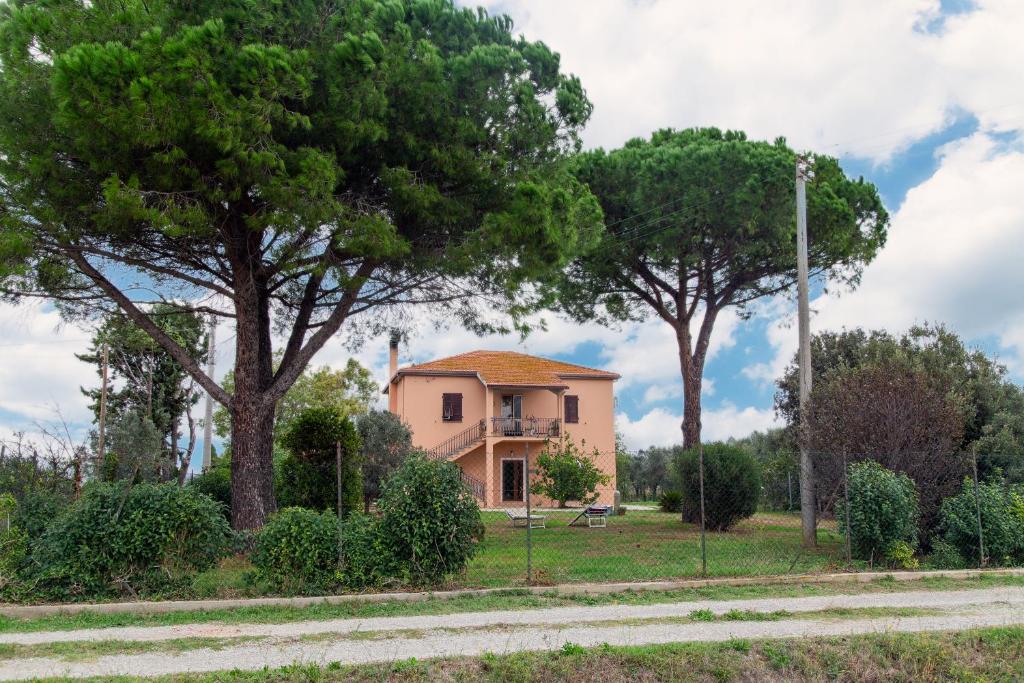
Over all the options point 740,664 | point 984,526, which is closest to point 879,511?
point 984,526

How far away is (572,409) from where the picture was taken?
3406 cm

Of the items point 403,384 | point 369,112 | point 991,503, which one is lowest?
point 991,503

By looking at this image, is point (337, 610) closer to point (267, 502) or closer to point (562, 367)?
point (267, 502)

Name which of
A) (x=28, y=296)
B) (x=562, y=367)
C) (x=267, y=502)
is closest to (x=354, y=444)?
(x=267, y=502)

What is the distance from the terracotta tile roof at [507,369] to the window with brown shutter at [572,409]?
0.87 meters

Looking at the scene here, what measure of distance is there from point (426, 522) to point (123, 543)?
345cm

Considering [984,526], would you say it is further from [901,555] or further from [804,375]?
[804,375]

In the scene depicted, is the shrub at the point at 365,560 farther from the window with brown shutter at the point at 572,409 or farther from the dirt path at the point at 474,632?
the window with brown shutter at the point at 572,409

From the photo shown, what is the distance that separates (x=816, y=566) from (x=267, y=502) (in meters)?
9.22

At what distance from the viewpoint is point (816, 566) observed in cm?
1212

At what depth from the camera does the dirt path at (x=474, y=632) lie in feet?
21.5

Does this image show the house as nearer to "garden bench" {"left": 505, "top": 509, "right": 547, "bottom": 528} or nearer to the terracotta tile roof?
the terracotta tile roof

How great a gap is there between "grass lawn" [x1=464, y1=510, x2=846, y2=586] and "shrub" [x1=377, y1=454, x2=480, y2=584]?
0.47m

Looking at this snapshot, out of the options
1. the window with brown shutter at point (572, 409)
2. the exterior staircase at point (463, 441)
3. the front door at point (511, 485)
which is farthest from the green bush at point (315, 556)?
the window with brown shutter at point (572, 409)
